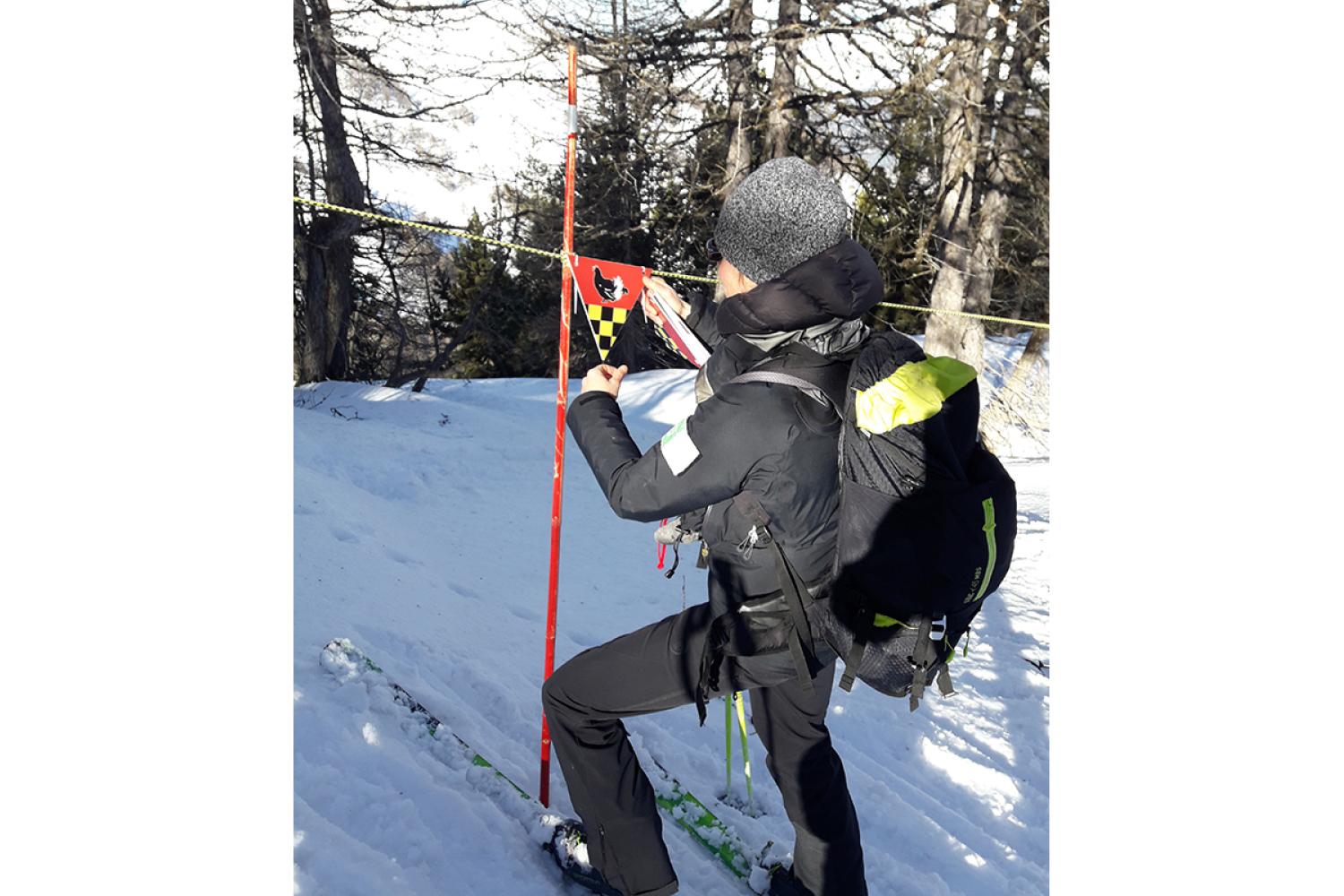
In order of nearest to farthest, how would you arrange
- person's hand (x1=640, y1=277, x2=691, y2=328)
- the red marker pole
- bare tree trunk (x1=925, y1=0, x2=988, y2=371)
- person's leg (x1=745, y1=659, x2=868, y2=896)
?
person's leg (x1=745, y1=659, x2=868, y2=896) < person's hand (x1=640, y1=277, x2=691, y2=328) < the red marker pole < bare tree trunk (x1=925, y1=0, x2=988, y2=371)

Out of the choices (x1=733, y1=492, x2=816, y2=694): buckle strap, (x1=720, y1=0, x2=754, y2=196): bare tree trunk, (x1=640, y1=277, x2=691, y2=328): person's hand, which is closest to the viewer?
(x1=733, y1=492, x2=816, y2=694): buckle strap

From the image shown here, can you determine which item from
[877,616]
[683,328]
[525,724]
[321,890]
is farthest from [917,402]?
[525,724]

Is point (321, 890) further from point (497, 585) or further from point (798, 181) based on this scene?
point (497, 585)

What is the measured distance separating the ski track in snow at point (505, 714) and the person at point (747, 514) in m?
0.49

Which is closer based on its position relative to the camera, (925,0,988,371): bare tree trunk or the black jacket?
the black jacket

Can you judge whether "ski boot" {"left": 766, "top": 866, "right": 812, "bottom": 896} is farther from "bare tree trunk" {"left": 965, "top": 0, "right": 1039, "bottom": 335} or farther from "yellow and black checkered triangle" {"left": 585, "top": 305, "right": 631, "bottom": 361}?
"bare tree trunk" {"left": 965, "top": 0, "right": 1039, "bottom": 335}

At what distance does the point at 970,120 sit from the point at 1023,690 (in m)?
7.66

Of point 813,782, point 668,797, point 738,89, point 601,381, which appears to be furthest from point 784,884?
point 738,89

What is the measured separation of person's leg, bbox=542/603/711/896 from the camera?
2.09m

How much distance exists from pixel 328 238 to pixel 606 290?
9.17 meters

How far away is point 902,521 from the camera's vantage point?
1.83 m

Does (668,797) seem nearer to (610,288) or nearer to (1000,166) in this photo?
(610,288)

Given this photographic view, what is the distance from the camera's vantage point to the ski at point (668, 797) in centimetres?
277

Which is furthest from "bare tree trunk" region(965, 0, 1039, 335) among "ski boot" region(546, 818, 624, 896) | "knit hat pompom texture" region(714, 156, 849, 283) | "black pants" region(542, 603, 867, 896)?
"ski boot" region(546, 818, 624, 896)
